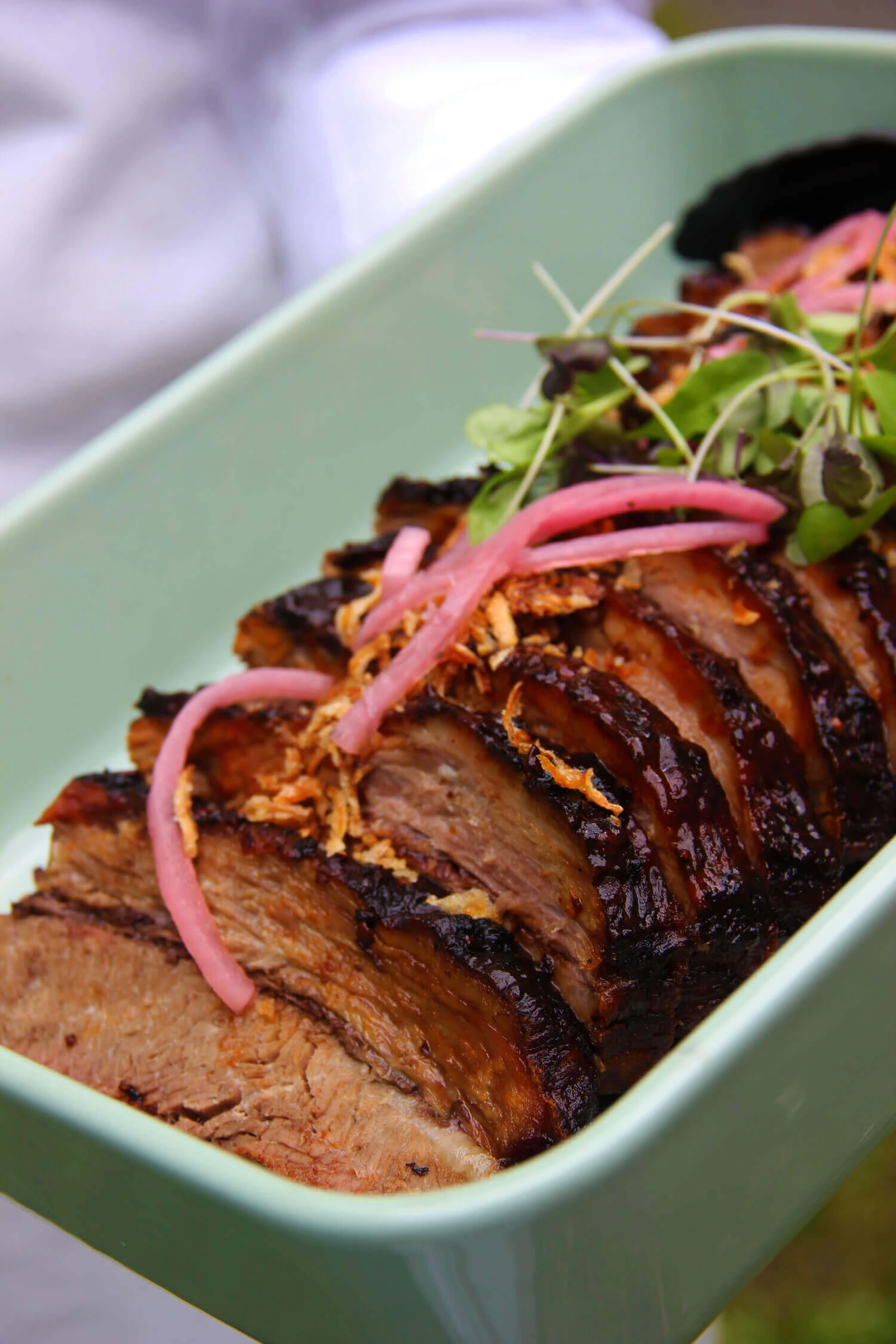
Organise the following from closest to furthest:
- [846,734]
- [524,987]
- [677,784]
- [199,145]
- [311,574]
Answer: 1. [524,987]
2. [677,784]
3. [846,734]
4. [311,574]
5. [199,145]

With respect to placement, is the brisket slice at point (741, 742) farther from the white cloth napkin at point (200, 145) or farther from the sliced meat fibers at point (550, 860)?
the white cloth napkin at point (200, 145)

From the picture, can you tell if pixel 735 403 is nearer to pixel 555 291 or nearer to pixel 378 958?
pixel 555 291

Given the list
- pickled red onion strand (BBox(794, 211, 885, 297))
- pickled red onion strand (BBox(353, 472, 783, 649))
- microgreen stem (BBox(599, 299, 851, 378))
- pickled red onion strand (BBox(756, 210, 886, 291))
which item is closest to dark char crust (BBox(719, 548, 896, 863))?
pickled red onion strand (BBox(353, 472, 783, 649))

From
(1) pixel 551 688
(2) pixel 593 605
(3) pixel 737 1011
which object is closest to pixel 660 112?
(2) pixel 593 605

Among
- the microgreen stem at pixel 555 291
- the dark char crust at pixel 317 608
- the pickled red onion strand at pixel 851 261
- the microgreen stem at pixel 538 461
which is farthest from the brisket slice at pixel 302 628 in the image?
the pickled red onion strand at pixel 851 261

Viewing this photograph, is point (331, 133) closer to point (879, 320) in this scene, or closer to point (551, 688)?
point (879, 320)

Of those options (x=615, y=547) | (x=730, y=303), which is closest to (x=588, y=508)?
(x=615, y=547)
